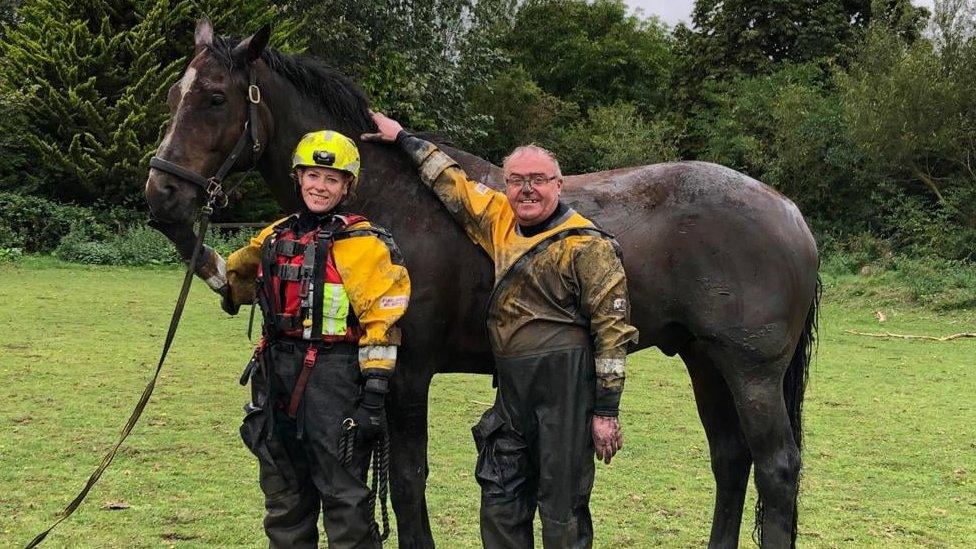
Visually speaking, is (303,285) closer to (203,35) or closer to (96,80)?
(203,35)

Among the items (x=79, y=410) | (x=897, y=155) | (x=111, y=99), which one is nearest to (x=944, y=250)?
(x=897, y=155)

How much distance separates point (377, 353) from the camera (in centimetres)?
272

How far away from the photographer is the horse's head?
2.99 meters

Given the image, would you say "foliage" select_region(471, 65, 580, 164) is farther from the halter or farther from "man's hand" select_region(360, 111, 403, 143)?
the halter

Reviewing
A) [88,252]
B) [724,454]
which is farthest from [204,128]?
[88,252]

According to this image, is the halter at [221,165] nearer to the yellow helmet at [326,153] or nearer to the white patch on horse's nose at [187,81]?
the white patch on horse's nose at [187,81]

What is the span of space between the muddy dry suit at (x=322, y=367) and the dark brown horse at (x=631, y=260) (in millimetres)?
465

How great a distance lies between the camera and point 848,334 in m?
12.2

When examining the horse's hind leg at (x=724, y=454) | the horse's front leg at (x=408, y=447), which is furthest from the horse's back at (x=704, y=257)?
the horse's front leg at (x=408, y=447)

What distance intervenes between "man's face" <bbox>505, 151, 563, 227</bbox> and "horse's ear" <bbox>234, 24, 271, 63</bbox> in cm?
116

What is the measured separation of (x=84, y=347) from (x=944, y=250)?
17690mm

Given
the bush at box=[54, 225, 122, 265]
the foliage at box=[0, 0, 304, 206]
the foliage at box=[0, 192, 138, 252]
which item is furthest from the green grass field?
the foliage at box=[0, 0, 304, 206]

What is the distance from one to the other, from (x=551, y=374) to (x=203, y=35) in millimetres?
1980

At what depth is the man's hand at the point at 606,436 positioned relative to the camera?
8.92ft
